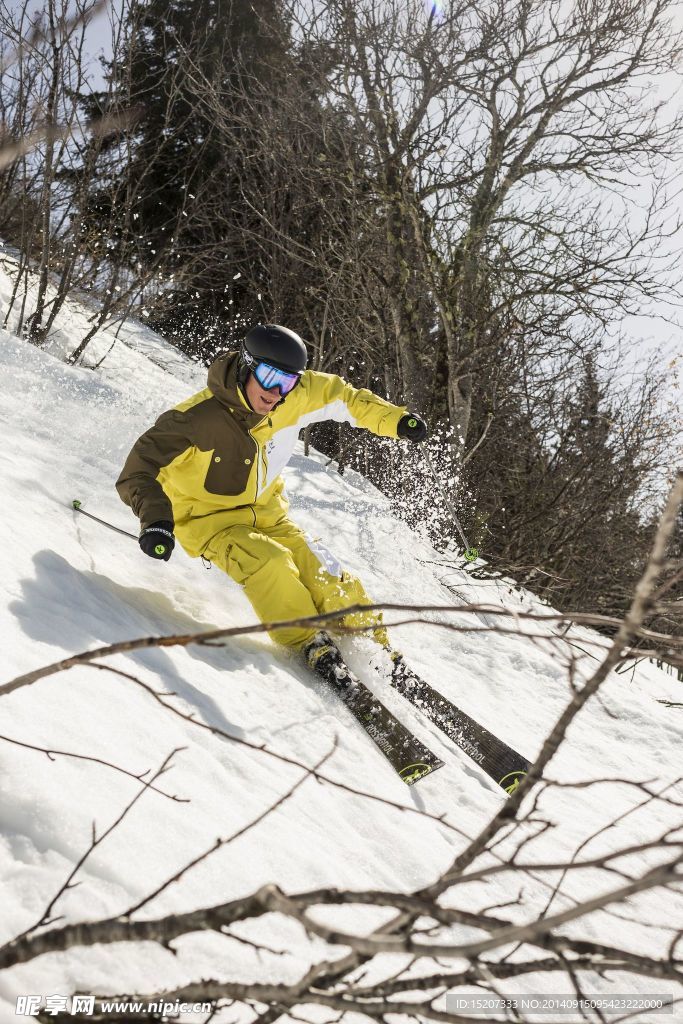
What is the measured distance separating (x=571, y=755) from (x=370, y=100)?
8110 millimetres

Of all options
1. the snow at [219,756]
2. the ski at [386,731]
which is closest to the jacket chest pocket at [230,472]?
the snow at [219,756]

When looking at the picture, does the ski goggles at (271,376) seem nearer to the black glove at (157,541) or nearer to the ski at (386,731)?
the black glove at (157,541)

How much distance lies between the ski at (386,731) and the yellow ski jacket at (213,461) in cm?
106

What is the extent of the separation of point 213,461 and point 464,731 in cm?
177

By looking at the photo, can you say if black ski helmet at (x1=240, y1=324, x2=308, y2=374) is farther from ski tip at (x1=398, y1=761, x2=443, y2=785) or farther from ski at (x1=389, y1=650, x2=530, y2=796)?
ski tip at (x1=398, y1=761, x2=443, y2=785)

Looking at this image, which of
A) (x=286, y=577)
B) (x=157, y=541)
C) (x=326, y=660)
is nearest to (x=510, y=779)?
(x=326, y=660)

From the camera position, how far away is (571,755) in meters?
3.56

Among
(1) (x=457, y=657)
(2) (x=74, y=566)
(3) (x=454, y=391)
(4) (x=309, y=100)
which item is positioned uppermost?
(4) (x=309, y=100)

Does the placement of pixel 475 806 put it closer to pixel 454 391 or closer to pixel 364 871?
pixel 364 871

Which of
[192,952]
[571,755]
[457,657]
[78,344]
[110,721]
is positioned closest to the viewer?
[192,952]

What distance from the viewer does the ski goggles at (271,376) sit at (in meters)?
3.41

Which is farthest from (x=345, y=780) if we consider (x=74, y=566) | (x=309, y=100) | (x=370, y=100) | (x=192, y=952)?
(x=309, y=100)

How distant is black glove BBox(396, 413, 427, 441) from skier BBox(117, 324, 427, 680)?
2.06 ft

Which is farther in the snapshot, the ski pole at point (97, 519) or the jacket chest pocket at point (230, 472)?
the ski pole at point (97, 519)
